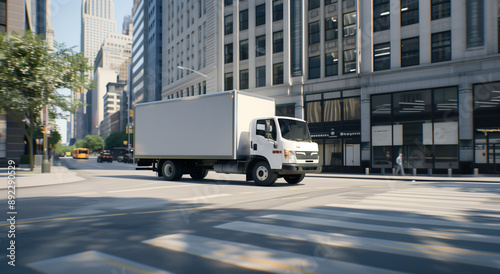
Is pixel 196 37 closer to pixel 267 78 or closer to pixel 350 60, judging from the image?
pixel 267 78

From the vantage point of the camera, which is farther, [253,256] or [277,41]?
[277,41]

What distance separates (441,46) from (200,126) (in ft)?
63.1

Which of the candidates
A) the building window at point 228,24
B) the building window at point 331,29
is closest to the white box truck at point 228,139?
the building window at point 331,29

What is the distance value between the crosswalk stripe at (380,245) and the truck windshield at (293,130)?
334 inches

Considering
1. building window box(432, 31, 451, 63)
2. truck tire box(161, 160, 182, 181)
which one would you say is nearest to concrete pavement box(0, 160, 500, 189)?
truck tire box(161, 160, 182, 181)

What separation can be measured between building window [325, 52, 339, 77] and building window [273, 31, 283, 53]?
5072mm

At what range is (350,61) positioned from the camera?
3030cm

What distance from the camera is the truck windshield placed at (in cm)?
1452

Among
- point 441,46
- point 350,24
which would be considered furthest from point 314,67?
point 441,46

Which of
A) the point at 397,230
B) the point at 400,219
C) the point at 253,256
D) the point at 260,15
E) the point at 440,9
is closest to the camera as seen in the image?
the point at 253,256

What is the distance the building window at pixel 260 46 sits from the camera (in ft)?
119

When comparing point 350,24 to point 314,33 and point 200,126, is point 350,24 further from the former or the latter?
point 200,126

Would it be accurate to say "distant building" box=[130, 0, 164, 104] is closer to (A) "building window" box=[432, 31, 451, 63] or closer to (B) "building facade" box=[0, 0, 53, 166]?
(B) "building facade" box=[0, 0, 53, 166]

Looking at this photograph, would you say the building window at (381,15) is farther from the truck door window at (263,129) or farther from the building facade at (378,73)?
the truck door window at (263,129)
